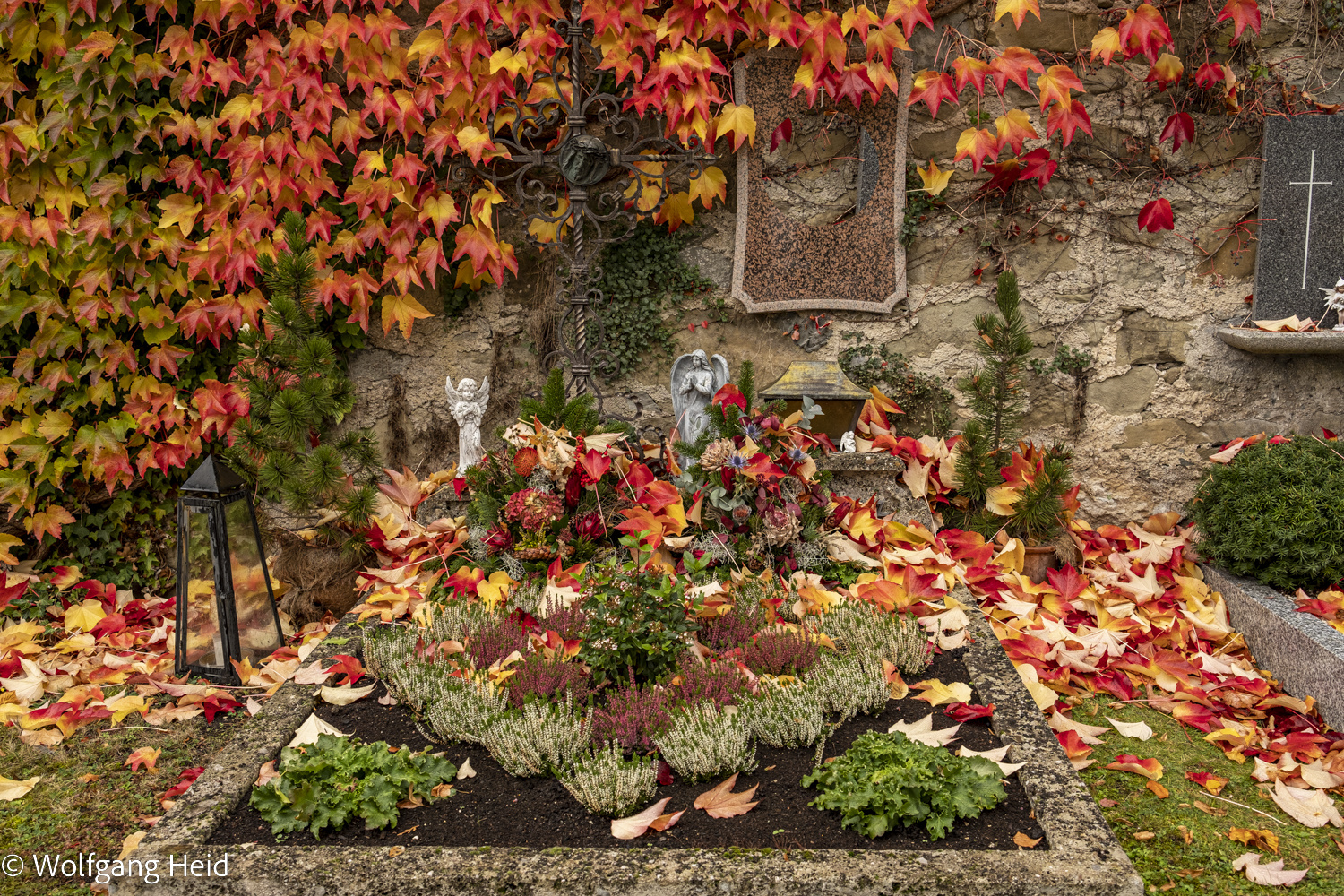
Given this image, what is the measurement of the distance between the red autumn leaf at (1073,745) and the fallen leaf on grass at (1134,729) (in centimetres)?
20

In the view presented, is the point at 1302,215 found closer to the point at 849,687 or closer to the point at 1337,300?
the point at 1337,300

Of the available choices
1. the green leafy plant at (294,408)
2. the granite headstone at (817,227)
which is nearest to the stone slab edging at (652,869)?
the green leafy plant at (294,408)

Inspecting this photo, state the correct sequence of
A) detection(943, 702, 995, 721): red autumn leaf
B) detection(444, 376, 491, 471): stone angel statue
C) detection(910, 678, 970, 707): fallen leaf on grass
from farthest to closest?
detection(444, 376, 491, 471): stone angel statue
detection(910, 678, 970, 707): fallen leaf on grass
detection(943, 702, 995, 721): red autumn leaf

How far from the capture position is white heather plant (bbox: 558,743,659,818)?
2.06 metres

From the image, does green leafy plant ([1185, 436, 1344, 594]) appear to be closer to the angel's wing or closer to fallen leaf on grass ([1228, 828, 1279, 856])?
fallen leaf on grass ([1228, 828, 1279, 856])

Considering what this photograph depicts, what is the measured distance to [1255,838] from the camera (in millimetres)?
2357

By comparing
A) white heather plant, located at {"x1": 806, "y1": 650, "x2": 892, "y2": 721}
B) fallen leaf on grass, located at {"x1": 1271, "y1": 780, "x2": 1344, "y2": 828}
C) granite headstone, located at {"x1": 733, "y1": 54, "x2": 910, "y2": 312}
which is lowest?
fallen leaf on grass, located at {"x1": 1271, "y1": 780, "x2": 1344, "y2": 828}

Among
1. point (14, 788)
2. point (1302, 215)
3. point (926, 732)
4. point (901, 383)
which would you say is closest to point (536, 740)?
point (926, 732)

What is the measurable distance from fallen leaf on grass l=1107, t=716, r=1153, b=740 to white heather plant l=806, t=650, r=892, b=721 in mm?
Result: 843

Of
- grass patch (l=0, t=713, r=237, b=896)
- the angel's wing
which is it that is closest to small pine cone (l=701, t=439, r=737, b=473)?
the angel's wing

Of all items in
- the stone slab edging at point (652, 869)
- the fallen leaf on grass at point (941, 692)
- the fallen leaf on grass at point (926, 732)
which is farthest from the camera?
the fallen leaf on grass at point (941, 692)

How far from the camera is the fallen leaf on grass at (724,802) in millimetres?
2061

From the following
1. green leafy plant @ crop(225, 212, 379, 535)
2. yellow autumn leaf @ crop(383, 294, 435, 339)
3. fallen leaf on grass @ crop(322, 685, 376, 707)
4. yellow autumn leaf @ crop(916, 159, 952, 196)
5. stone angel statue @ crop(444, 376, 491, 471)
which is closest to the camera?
fallen leaf on grass @ crop(322, 685, 376, 707)

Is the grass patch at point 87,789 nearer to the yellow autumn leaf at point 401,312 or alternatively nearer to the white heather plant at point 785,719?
the white heather plant at point 785,719
